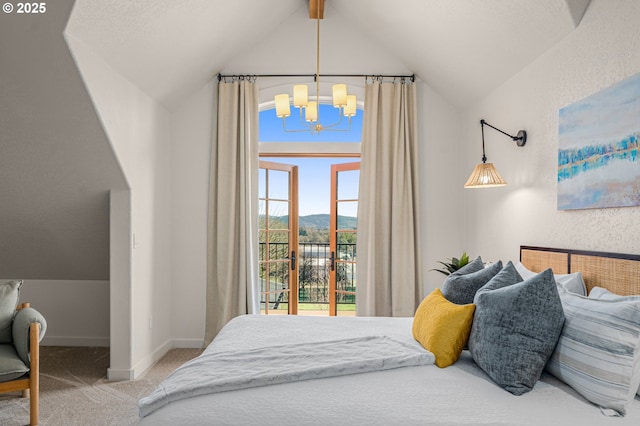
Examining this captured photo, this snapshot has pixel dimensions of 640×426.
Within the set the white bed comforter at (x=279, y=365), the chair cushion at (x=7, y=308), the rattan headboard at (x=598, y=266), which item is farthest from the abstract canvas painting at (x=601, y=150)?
the chair cushion at (x=7, y=308)

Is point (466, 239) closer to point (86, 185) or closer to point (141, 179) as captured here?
point (141, 179)

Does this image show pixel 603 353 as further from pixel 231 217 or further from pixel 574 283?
pixel 231 217

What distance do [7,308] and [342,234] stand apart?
3.38 metres

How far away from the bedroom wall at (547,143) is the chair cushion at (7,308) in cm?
362

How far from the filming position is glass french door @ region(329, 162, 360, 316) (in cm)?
514

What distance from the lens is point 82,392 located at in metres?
3.36

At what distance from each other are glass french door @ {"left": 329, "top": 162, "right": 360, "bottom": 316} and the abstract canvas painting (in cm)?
261

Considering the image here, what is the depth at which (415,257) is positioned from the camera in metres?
4.56

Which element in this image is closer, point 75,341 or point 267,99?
point 75,341

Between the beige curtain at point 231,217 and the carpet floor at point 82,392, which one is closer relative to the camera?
the carpet floor at point 82,392

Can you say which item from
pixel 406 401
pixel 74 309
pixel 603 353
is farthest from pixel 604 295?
pixel 74 309

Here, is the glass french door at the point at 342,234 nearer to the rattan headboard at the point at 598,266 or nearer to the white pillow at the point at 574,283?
the rattan headboard at the point at 598,266

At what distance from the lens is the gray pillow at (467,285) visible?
2.41 metres

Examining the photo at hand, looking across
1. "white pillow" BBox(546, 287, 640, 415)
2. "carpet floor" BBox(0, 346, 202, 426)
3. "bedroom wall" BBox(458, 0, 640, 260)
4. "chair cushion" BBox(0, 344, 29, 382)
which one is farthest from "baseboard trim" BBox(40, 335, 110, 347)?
"white pillow" BBox(546, 287, 640, 415)
